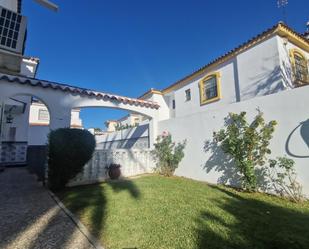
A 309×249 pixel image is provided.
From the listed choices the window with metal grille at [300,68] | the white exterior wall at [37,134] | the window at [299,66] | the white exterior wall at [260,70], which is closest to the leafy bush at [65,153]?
the white exterior wall at [260,70]

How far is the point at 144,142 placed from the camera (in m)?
13.2

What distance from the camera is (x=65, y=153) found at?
22.5 ft

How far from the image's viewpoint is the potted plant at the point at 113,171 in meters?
9.59

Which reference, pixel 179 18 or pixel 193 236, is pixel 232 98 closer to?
pixel 179 18

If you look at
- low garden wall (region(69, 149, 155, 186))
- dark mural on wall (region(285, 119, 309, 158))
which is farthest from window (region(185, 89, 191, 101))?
dark mural on wall (region(285, 119, 309, 158))

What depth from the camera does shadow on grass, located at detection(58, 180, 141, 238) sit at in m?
4.20

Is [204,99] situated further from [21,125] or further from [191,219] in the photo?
[21,125]

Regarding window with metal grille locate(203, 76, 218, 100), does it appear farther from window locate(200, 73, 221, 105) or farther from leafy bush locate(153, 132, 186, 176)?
leafy bush locate(153, 132, 186, 176)

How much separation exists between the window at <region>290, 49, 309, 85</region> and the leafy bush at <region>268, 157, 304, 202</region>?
8761 millimetres

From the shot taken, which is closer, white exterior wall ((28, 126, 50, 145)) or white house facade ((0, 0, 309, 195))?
white house facade ((0, 0, 309, 195))

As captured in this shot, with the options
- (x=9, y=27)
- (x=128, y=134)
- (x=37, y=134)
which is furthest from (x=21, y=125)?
(x=128, y=134)

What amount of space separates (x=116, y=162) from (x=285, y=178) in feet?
23.8

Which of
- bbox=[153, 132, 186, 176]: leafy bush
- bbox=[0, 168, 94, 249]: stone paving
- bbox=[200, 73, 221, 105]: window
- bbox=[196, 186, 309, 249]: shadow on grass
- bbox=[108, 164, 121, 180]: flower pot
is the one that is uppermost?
bbox=[200, 73, 221, 105]: window

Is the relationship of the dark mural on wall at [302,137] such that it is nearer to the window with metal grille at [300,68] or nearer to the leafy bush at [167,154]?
the leafy bush at [167,154]
